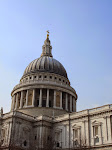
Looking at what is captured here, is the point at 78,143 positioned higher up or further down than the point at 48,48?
further down

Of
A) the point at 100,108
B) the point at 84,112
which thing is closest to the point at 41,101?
the point at 84,112

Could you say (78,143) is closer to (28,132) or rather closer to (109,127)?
(109,127)

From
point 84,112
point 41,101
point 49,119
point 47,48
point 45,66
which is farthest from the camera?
point 47,48

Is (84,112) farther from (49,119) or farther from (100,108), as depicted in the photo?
(49,119)

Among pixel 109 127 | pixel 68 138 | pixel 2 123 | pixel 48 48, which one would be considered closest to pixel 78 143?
pixel 68 138

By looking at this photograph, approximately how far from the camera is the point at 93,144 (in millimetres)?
42281

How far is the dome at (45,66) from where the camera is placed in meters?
67.5

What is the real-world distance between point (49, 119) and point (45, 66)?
20.5 m

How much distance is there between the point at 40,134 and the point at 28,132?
2.96 meters

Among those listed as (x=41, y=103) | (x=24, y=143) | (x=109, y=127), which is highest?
(x=41, y=103)

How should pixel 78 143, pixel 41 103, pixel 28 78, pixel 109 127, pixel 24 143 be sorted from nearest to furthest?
pixel 109 127 < pixel 78 143 < pixel 24 143 < pixel 41 103 < pixel 28 78

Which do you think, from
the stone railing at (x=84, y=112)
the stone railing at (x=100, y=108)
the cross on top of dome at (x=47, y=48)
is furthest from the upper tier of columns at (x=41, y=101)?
the cross on top of dome at (x=47, y=48)

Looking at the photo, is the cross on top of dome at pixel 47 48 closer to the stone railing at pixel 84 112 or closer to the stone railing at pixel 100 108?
the stone railing at pixel 84 112

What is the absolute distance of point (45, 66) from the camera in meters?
67.8
